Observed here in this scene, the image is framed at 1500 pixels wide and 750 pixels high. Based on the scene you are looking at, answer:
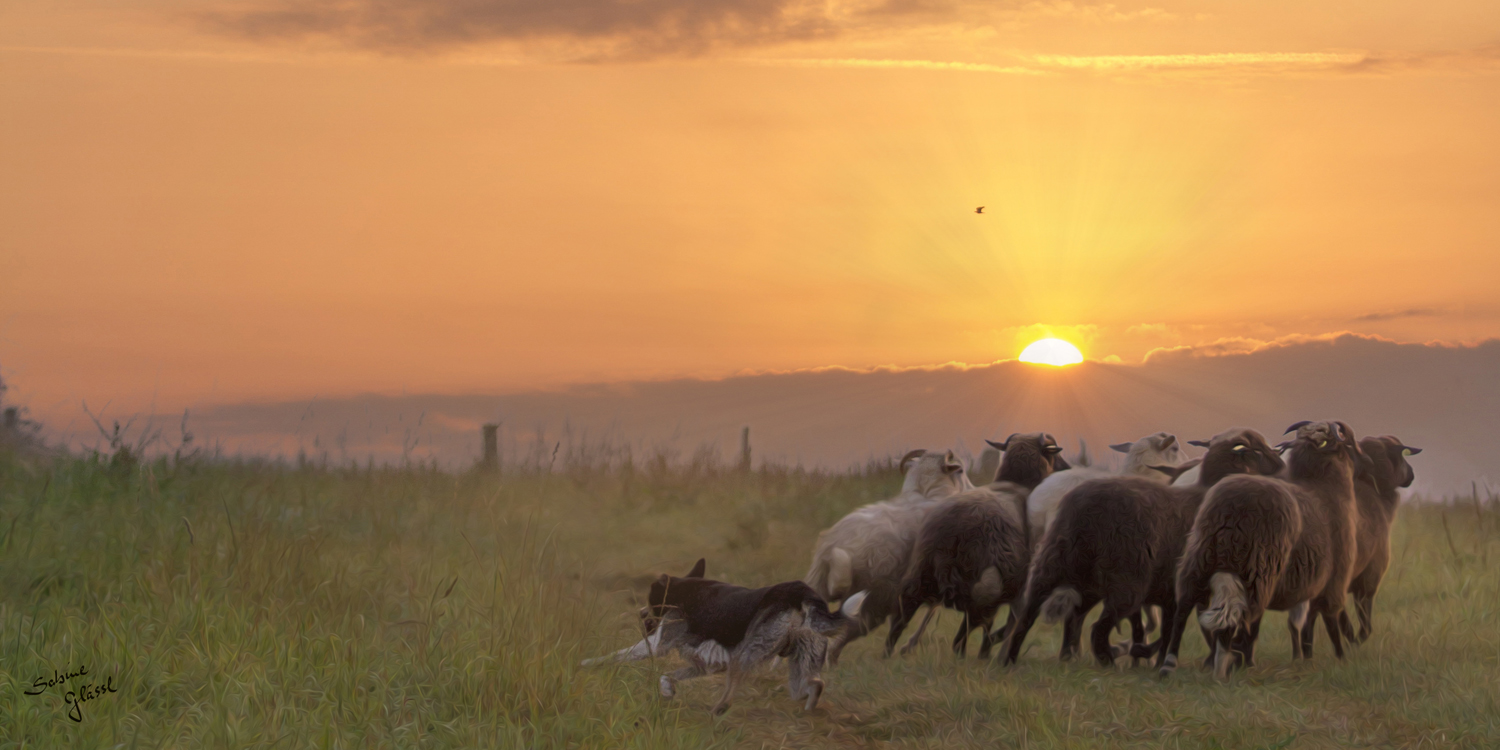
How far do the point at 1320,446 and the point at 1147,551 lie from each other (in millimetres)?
1814

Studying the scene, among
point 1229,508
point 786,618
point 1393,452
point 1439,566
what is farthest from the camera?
point 1439,566

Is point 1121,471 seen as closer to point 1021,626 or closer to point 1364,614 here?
point 1364,614

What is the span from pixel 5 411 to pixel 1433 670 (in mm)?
11837

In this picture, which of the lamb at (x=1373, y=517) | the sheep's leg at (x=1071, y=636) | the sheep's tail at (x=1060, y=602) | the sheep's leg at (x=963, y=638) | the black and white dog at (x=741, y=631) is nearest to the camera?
the black and white dog at (x=741, y=631)

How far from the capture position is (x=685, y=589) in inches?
269

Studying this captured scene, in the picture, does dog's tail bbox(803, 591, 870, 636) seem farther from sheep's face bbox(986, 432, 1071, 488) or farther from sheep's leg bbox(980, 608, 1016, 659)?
sheep's face bbox(986, 432, 1071, 488)

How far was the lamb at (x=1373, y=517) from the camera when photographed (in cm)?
917

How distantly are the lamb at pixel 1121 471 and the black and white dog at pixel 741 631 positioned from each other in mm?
2677

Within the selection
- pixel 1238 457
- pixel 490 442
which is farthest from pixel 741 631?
pixel 490 442

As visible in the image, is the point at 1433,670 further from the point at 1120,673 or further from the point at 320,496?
the point at 320,496

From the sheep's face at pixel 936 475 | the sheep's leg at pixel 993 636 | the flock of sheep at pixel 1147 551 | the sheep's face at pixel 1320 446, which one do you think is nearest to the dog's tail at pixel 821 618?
the flock of sheep at pixel 1147 551

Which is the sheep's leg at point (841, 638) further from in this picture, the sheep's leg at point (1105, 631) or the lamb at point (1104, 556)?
A: the sheep's leg at point (1105, 631)

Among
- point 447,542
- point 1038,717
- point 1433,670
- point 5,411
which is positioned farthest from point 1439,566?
point 5,411

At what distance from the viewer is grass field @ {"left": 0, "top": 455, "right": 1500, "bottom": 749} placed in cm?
543
